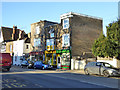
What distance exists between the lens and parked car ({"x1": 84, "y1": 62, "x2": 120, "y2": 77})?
18.2m

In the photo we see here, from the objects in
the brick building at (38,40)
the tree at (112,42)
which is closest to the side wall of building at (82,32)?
the brick building at (38,40)

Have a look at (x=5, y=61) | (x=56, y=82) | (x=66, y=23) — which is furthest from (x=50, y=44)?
(x=56, y=82)

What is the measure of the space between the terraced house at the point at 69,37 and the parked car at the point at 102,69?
10.5 meters

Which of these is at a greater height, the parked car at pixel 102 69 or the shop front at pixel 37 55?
the shop front at pixel 37 55

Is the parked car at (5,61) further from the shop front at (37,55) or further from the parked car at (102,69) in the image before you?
the shop front at (37,55)

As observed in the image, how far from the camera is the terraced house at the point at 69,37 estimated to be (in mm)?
32781

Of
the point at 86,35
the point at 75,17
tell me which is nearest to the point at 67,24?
the point at 75,17

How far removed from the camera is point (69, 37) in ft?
107

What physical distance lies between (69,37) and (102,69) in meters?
14.3

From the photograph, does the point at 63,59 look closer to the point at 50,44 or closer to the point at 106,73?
the point at 50,44

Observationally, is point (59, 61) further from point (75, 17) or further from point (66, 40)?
point (75, 17)

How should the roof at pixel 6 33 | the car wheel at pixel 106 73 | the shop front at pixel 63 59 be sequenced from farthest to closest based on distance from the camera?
1. the roof at pixel 6 33
2. the shop front at pixel 63 59
3. the car wheel at pixel 106 73

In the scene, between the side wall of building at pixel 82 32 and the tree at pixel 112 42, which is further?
the side wall of building at pixel 82 32

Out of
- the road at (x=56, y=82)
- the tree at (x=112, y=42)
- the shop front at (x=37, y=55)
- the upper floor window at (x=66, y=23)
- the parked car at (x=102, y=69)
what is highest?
the upper floor window at (x=66, y=23)
